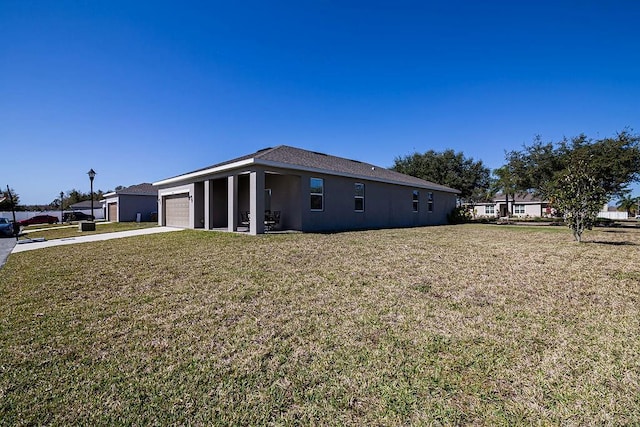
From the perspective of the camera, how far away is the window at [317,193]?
44.8 feet

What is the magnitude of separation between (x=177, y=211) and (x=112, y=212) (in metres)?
16.1

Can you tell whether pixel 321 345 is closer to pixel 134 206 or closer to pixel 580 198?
pixel 580 198

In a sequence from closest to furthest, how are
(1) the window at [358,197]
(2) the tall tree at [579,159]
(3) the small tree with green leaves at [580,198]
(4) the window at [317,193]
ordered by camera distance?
(3) the small tree with green leaves at [580,198]
(4) the window at [317,193]
(1) the window at [358,197]
(2) the tall tree at [579,159]

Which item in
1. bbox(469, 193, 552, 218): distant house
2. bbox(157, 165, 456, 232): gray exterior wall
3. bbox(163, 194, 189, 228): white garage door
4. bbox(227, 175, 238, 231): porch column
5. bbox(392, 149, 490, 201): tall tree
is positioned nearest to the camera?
bbox(227, 175, 238, 231): porch column

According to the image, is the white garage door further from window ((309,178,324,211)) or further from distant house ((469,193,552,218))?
distant house ((469,193,552,218))

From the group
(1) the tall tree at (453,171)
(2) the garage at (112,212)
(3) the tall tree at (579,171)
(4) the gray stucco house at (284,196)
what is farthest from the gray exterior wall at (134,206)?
(3) the tall tree at (579,171)

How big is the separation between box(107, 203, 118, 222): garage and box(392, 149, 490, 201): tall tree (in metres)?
32.4

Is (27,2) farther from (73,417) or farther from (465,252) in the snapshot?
(465,252)

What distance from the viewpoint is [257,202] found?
11742 mm

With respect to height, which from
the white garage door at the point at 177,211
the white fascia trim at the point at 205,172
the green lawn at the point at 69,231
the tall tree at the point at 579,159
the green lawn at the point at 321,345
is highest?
the tall tree at the point at 579,159

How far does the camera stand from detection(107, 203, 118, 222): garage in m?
27.4

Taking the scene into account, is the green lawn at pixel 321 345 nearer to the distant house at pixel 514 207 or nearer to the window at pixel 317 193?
the window at pixel 317 193

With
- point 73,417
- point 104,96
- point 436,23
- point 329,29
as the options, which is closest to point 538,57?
point 436,23

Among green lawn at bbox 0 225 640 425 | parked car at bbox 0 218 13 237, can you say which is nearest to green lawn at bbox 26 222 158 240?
parked car at bbox 0 218 13 237
